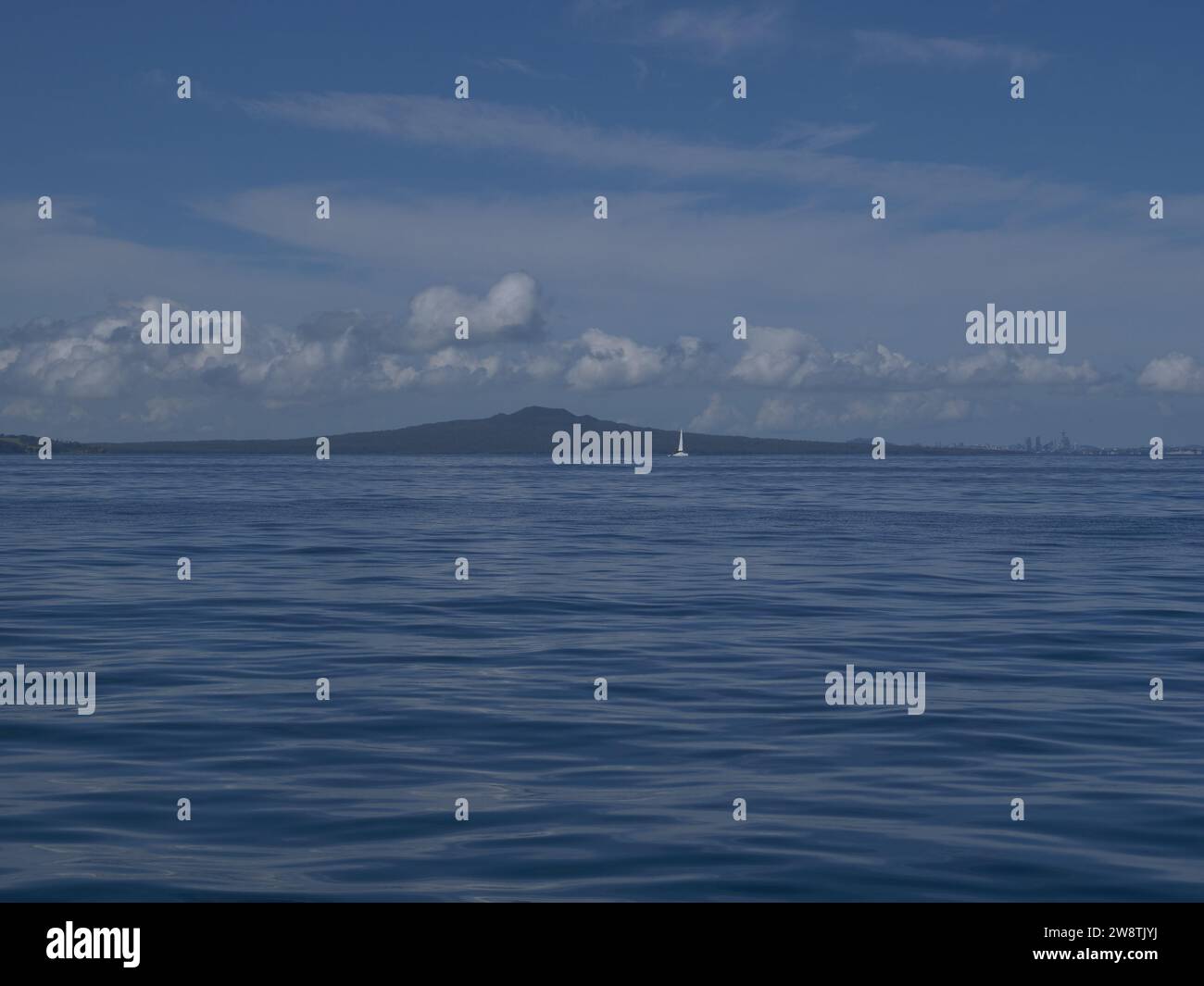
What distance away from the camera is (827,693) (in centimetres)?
1975

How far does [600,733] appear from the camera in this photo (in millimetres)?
17062

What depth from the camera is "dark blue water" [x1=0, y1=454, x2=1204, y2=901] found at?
1158cm

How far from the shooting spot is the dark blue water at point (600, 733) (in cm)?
1158

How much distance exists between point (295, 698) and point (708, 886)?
31.6 feet
